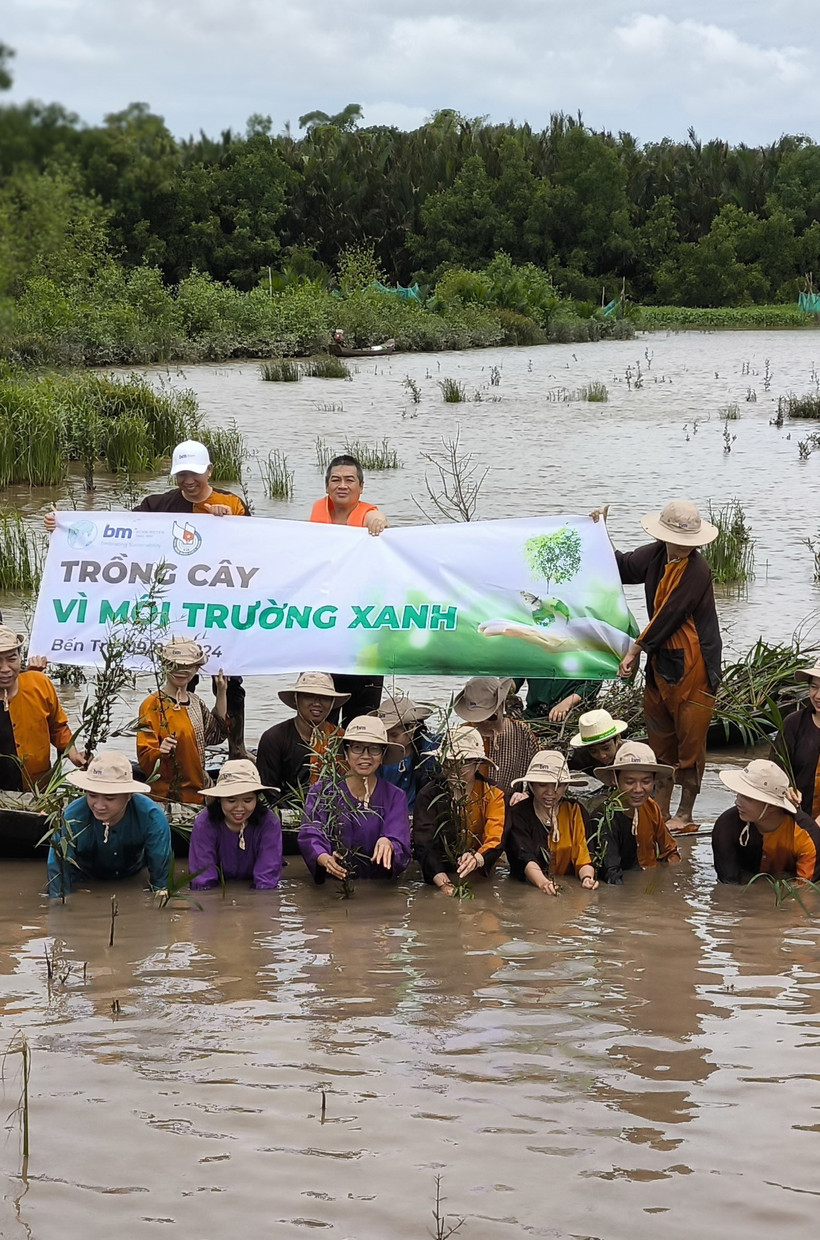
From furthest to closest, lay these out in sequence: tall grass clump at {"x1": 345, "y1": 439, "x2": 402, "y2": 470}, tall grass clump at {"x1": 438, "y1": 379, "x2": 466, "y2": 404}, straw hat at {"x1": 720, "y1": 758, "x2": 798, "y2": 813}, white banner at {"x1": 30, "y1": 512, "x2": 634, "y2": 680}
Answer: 1. tall grass clump at {"x1": 438, "y1": 379, "x2": 466, "y2": 404}
2. tall grass clump at {"x1": 345, "y1": 439, "x2": 402, "y2": 470}
3. white banner at {"x1": 30, "y1": 512, "x2": 634, "y2": 680}
4. straw hat at {"x1": 720, "y1": 758, "x2": 798, "y2": 813}

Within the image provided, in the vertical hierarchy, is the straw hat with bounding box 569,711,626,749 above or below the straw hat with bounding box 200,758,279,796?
above

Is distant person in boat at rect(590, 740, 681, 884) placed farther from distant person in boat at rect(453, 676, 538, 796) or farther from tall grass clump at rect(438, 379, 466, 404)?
tall grass clump at rect(438, 379, 466, 404)

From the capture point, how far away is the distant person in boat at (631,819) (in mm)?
7191

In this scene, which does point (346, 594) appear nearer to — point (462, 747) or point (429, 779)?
point (429, 779)

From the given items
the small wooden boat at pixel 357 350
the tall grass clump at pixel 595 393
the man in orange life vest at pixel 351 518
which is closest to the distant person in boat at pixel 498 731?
the man in orange life vest at pixel 351 518

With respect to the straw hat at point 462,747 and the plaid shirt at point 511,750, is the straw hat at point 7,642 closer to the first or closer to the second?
the straw hat at point 462,747

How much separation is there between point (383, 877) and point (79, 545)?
8.65 ft

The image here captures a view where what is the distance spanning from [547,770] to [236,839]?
147 centimetres

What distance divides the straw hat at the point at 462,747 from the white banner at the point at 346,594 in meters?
1.10

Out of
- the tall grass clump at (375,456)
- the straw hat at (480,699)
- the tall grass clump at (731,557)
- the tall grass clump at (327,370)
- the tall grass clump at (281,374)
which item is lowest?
the straw hat at (480,699)

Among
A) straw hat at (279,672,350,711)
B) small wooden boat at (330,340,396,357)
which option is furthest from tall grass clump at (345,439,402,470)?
small wooden boat at (330,340,396,357)

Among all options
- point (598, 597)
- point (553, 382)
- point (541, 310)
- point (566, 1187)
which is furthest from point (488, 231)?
point (566, 1187)

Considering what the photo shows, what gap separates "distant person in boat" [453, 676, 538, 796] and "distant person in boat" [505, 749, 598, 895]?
1.16 ft

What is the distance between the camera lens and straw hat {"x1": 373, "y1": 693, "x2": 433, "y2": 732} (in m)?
7.53
